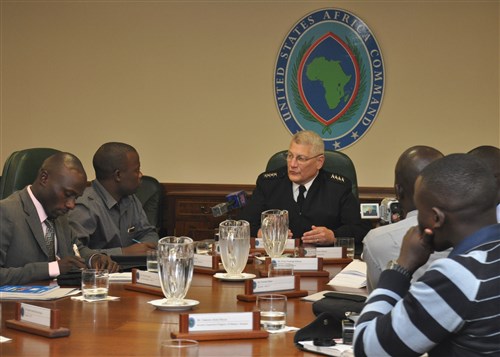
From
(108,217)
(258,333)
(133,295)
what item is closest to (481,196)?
(258,333)

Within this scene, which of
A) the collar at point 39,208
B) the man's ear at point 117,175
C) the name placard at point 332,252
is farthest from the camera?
the man's ear at point 117,175

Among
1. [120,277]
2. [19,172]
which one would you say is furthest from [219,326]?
[19,172]

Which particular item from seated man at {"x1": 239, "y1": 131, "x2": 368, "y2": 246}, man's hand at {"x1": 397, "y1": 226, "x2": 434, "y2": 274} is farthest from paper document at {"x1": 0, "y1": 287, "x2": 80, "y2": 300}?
seated man at {"x1": 239, "y1": 131, "x2": 368, "y2": 246}

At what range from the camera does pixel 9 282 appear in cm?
314

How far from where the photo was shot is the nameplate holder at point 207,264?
337cm

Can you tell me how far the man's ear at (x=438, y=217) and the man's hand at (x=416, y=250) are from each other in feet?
0.23

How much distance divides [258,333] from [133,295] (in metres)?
0.79

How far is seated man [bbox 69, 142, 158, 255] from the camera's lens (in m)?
4.44

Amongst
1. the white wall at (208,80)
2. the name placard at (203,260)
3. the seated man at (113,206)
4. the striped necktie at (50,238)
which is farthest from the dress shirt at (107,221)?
the white wall at (208,80)

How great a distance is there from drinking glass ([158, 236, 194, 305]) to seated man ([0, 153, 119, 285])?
0.77 m

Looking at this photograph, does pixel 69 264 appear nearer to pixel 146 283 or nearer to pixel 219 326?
pixel 146 283

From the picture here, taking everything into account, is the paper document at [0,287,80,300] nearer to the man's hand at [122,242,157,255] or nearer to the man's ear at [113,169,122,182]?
the man's hand at [122,242,157,255]

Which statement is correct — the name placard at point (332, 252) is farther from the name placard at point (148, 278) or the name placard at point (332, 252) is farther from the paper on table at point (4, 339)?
the paper on table at point (4, 339)

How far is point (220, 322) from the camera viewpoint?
2.17 m
